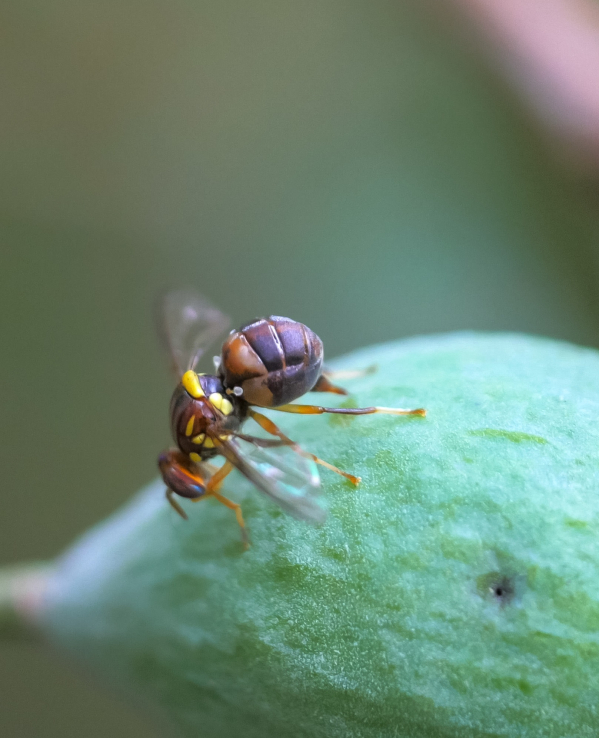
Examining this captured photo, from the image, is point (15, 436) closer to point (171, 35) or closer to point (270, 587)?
point (171, 35)

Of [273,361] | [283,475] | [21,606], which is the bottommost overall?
[21,606]

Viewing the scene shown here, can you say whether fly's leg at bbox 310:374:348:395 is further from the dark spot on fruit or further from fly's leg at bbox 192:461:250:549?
the dark spot on fruit

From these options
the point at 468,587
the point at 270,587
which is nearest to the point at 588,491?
the point at 468,587

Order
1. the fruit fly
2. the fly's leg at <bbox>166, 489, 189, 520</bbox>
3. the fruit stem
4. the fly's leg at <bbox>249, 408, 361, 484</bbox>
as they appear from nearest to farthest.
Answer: the fly's leg at <bbox>249, 408, 361, 484</bbox>, the fruit fly, the fly's leg at <bbox>166, 489, 189, 520</bbox>, the fruit stem

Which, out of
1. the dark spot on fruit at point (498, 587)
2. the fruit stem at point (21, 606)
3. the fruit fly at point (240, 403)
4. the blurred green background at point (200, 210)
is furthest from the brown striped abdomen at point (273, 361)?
the blurred green background at point (200, 210)

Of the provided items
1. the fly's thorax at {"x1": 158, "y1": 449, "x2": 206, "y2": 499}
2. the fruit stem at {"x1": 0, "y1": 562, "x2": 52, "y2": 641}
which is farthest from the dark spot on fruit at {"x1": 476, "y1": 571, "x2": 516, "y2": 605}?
the fruit stem at {"x1": 0, "y1": 562, "x2": 52, "y2": 641}

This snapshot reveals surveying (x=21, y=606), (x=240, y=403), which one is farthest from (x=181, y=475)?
(x=21, y=606)

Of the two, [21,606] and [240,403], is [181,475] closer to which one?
[240,403]
